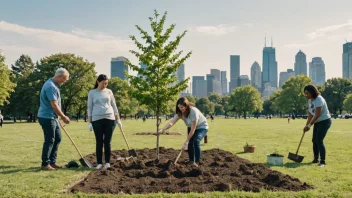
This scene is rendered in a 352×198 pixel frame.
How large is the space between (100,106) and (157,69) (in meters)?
2.84

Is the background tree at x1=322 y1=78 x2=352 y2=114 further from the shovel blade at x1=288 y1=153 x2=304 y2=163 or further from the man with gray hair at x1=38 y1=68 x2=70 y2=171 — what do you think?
the man with gray hair at x1=38 y1=68 x2=70 y2=171

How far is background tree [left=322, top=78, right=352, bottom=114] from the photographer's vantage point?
110250mm

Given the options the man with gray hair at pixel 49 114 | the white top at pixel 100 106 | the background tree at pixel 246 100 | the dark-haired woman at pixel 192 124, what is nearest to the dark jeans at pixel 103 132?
the white top at pixel 100 106

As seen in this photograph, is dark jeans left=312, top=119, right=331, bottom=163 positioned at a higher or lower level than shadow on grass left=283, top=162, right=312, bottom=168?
higher


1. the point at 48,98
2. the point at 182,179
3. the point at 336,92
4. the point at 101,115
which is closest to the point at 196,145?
the point at 182,179

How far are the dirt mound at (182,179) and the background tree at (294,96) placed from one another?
93.1 metres

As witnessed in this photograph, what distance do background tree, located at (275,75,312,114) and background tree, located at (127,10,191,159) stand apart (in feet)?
299

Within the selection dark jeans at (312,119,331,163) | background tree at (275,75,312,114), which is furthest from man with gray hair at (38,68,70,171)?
background tree at (275,75,312,114)

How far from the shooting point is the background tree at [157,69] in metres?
11.2

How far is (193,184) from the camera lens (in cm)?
703

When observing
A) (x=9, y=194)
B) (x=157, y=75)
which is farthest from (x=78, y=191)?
(x=157, y=75)

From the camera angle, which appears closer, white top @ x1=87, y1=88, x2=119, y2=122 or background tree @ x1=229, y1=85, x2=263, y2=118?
white top @ x1=87, y1=88, x2=119, y2=122

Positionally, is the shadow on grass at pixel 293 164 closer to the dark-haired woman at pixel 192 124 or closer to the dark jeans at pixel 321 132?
the dark jeans at pixel 321 132

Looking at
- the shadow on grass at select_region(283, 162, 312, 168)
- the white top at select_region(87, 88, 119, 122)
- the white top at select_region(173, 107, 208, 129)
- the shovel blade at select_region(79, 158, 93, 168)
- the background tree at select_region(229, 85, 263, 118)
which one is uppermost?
the background tree at select_region(229, 85, 263, 118)
